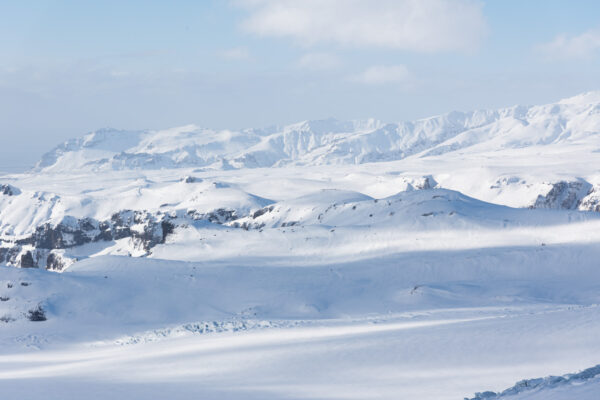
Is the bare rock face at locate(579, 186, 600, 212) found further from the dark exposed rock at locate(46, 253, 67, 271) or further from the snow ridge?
the snow ridge

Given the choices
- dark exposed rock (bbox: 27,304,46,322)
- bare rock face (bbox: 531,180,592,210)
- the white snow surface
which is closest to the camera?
the white snow surface

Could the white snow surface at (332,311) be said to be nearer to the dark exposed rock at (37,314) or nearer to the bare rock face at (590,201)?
the dark exposed rock at (37,314)

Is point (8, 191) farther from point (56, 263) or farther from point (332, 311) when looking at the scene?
point (332, 311)

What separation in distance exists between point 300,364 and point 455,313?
39.9 feet

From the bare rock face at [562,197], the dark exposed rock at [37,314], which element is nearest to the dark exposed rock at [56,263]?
the dark exposed rock at [37,314]

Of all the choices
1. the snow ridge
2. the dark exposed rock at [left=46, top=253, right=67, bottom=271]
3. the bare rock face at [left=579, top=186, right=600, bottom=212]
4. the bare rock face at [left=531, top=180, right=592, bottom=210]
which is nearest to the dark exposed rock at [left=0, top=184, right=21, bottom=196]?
the dark exposed rock at [left=46, top=253, right=67, bottom=271]

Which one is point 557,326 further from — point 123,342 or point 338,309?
point 123,342

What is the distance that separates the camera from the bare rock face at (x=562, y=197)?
135 m

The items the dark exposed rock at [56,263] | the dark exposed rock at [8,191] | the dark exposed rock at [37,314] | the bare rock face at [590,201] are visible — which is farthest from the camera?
Result: the dark exposed rock at [8,191]

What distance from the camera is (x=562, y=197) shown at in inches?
5389

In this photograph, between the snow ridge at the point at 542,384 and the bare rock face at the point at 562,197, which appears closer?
the snow ridge at the point at 542,384

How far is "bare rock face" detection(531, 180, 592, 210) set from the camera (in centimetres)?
13538

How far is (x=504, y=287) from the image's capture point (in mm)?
35000

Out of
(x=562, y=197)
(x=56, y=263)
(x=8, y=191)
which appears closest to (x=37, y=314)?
(x=56, y=263)
